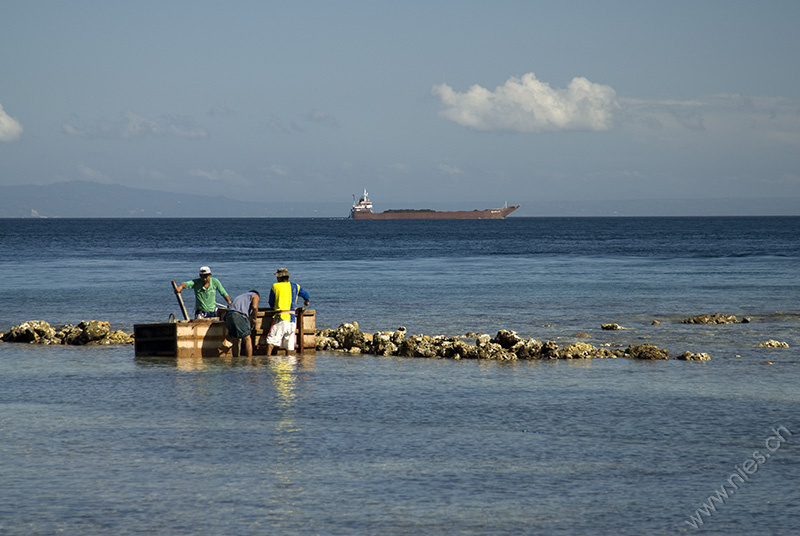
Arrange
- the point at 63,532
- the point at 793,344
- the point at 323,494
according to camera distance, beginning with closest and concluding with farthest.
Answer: the point at 63,532 → the point at 323,494 → the point at 793,344

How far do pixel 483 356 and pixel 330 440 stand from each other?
6.92 metres

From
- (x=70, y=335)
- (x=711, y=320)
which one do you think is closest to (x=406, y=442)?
(x=70, y=335)

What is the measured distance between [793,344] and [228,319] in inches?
434

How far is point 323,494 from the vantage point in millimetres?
7812

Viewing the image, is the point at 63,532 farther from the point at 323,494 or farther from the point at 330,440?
the point at 330,440

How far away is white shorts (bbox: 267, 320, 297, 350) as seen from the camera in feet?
53.7

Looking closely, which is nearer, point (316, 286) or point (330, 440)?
point (330, 440)

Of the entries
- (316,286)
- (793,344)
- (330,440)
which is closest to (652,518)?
(330,440)

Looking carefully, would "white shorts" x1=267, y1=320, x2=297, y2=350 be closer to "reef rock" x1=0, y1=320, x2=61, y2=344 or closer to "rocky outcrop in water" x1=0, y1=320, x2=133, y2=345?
"rocky outcrop in water" x1=0, y1=320, x2=133, y2=345

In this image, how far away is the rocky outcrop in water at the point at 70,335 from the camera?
18422mm

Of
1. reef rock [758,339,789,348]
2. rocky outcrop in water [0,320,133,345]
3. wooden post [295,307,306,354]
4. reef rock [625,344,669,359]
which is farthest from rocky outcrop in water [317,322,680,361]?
rocky outcrop in water [0,320,133,345]

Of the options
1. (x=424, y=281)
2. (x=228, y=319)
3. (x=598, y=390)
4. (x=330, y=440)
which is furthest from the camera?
(x=424, y=281)

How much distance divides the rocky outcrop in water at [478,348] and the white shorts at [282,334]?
0.97 m

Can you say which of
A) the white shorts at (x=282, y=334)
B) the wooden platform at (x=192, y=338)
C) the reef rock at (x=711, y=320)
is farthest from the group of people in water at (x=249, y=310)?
the reef rock at (x=711, y=320)
